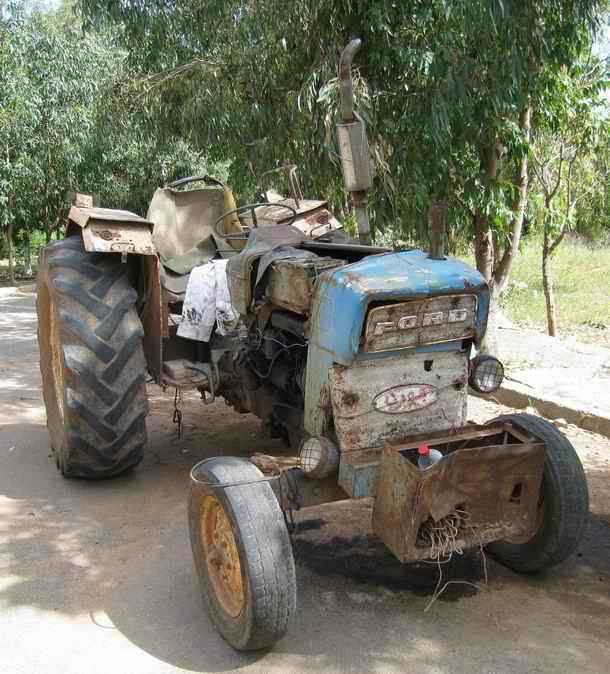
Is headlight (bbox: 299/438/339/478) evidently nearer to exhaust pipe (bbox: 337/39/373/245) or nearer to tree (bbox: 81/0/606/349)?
exhaust pipe (bbox: 337/39/373/245)

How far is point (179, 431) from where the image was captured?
549 cm

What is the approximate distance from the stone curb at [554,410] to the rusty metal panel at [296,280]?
308cm

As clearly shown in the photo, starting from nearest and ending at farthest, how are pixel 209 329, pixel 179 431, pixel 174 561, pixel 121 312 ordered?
1. pixel 174 561
2. pixel 121 312
3. pixel 209 329
4. pixel 179 431

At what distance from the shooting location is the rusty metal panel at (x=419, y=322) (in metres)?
3.08

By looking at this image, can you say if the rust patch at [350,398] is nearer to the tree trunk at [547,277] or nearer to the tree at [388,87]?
the tree at [388,87]

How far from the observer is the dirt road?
2875 millimetres

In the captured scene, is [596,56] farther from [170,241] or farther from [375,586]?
[375,586]

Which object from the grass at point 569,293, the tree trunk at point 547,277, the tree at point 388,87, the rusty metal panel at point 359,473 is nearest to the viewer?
the rusty metal panel at point 359,473

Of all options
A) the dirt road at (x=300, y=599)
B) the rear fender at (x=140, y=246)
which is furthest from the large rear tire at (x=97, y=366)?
the dirt road at (x=300, y=599)

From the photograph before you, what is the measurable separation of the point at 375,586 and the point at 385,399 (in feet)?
2.75

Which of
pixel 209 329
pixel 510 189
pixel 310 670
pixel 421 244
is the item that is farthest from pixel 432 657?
pixel 421 244

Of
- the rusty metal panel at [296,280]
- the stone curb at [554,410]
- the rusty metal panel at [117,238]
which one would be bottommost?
the stone curb at [554,410]

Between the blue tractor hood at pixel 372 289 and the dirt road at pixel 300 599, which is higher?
the blue tractor hood at pixel 372 289

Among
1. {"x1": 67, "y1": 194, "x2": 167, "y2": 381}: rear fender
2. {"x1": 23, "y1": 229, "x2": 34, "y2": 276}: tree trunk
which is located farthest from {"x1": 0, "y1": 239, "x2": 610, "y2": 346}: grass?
{"x1": 67, "y1": 194, "x2": 167, "y2": 381}: rear fender
